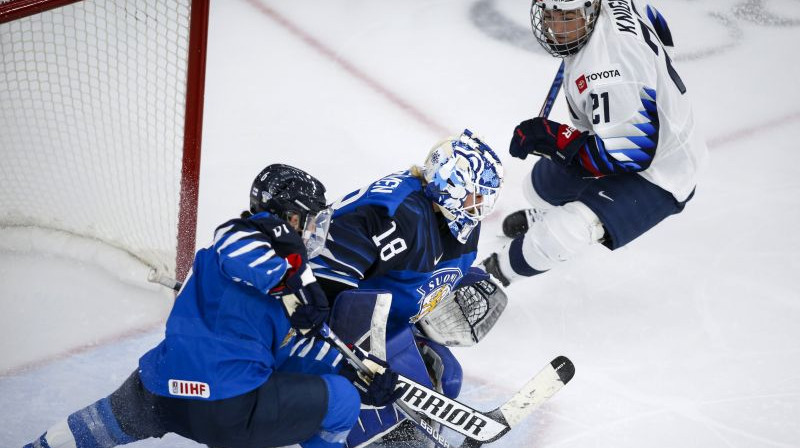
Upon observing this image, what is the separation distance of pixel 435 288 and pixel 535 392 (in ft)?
1.25

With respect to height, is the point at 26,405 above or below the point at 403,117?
below

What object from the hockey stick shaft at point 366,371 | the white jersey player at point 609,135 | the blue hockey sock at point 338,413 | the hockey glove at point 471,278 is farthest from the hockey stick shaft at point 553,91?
the blue hockey sock at point 338,413

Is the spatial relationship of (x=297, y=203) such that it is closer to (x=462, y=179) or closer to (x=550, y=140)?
(x=462, y=179)

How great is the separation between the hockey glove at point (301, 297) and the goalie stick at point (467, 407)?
0.57 ft

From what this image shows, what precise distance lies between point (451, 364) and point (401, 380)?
0.92 feet

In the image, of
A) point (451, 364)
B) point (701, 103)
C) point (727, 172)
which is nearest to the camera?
point (451, 364)

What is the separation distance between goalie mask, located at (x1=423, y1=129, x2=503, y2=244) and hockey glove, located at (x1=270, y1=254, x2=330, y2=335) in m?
0.45

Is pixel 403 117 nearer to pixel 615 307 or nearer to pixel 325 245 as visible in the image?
pixel 615 307

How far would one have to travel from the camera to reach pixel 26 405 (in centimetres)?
252

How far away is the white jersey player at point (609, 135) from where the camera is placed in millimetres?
2662

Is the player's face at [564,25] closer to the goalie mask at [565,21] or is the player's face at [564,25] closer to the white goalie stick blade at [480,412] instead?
the goalie mask at [565,21]

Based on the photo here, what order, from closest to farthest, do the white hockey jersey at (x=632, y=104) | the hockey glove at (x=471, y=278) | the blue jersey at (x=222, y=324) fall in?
the blue jersey at (x=222, y=324), the hockey glove at (x=471, y=278), the white hockey jersey at (x=632, y=104)

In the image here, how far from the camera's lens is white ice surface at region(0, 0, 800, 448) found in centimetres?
270

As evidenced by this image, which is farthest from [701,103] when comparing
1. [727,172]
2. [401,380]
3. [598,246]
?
[401,380]
